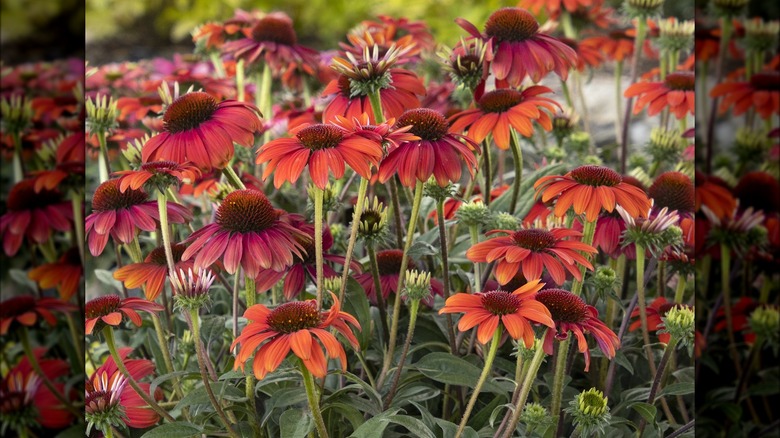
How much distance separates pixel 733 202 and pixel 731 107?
3.9 inches

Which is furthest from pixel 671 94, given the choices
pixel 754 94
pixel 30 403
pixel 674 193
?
pixel 30 403

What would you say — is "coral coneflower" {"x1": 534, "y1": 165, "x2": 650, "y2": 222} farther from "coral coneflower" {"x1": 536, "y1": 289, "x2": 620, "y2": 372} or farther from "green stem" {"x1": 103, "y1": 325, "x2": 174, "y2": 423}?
"green stem" {"x1": 103, "y1": 325, "x2": 174, "y2": 423}

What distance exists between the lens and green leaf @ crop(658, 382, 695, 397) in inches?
28.5

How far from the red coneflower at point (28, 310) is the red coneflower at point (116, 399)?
5.7 inches

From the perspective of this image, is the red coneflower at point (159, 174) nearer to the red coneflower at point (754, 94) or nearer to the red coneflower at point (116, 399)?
the red coneflower at point (116, 399)

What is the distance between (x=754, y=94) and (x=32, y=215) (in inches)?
28.4

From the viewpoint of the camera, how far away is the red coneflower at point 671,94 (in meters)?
0.99

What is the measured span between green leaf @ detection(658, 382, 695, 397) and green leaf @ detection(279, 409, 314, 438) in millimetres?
314

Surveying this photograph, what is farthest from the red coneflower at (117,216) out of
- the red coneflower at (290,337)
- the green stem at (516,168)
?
the green stem at (516,168)

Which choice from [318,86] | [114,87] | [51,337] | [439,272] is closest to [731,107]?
[439,272]

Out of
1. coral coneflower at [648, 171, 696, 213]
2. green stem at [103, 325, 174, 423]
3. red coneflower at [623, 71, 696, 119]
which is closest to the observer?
green stem at [103, 325, 174, 423]

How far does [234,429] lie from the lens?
0.69 metres

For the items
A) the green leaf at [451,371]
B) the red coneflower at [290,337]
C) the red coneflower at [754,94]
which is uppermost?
the red coneflower at [754,94]

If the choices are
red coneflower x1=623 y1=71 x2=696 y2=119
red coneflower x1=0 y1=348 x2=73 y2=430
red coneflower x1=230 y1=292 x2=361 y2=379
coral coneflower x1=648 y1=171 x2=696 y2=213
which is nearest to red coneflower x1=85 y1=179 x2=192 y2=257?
red coneflower x1=230 y1=292 x2=361 y2=379
